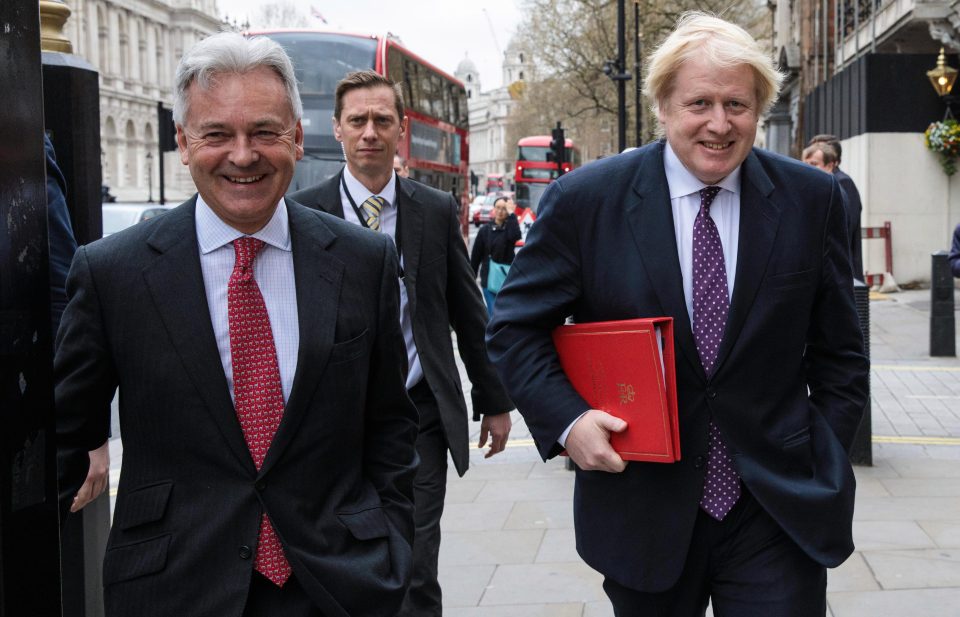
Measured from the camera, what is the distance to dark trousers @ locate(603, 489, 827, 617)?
2779 millimetres

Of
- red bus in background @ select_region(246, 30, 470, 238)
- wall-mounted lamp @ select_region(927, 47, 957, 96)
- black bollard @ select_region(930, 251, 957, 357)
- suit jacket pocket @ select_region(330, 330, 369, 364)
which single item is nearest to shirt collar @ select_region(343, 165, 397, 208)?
suit jacket pocket @ select_region(330, 330, 369, 364)

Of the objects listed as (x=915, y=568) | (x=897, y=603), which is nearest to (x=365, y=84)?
(x=897, y=603)

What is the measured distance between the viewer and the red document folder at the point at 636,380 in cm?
270

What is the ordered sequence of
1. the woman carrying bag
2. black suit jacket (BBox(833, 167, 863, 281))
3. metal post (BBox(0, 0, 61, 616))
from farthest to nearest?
1. the woman carrying bag
2. black suit jacket (BBox(833, 167, 863, 281))
3. metal post (BBox(0, 0, 61, 616))

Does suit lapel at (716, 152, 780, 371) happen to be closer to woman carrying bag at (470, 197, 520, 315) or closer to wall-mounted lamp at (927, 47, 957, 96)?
woman carrying bag at (470, 197, 520, 315)

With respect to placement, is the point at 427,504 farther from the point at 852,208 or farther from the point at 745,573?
the point at 852,208

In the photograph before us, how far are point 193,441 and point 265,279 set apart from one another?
343 mm

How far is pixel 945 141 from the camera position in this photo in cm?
1886

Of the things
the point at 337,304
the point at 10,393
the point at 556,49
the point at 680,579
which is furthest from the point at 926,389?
the point at 556,49

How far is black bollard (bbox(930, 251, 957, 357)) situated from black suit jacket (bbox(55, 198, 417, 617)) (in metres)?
9.83

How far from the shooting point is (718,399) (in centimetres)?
277

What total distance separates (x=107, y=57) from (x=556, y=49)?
56.7 meters

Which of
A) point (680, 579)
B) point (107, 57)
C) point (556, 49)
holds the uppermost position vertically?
point (107, 57)

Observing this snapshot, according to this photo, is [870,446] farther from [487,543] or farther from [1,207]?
[1,207]
